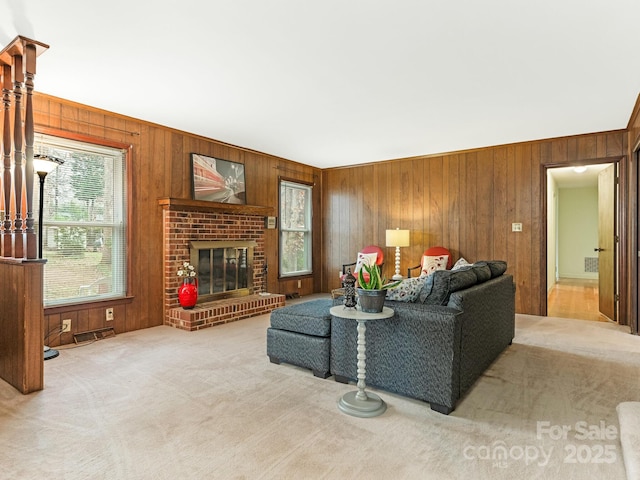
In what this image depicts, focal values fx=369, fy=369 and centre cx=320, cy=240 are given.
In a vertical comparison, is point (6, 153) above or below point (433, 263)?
above

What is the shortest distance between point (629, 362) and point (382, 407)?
236cm

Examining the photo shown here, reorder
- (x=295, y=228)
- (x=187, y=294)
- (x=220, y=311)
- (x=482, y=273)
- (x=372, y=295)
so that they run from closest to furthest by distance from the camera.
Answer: (x=372, y=295)
(x=482, y=273)
(x=187, y=294)
(x=220, y=311)
(x=295, y=228)

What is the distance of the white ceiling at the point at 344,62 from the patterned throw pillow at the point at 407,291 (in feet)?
5.35

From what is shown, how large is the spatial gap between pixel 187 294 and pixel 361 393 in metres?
2.64

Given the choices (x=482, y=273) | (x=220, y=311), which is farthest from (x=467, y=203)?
(x=220, y=311)

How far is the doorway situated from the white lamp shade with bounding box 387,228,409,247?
2.05 m

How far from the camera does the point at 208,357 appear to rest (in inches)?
125

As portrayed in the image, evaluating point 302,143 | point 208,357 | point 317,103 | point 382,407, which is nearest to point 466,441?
point 382,407

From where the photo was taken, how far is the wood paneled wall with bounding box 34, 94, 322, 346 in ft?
11.7

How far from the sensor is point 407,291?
255cm

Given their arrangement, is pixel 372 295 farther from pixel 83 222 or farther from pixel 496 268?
pixel 83 222

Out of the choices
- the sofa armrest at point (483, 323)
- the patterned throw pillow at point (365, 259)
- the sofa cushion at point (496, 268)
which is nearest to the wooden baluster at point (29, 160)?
the sofa armrest at point (483, 323)

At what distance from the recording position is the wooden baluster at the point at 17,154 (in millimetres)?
2609

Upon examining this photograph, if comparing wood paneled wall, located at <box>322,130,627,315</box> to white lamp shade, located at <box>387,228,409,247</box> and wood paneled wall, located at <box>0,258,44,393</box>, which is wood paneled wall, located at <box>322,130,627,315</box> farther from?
wood paneled wall, located at <box>0,258,44,393</box>
